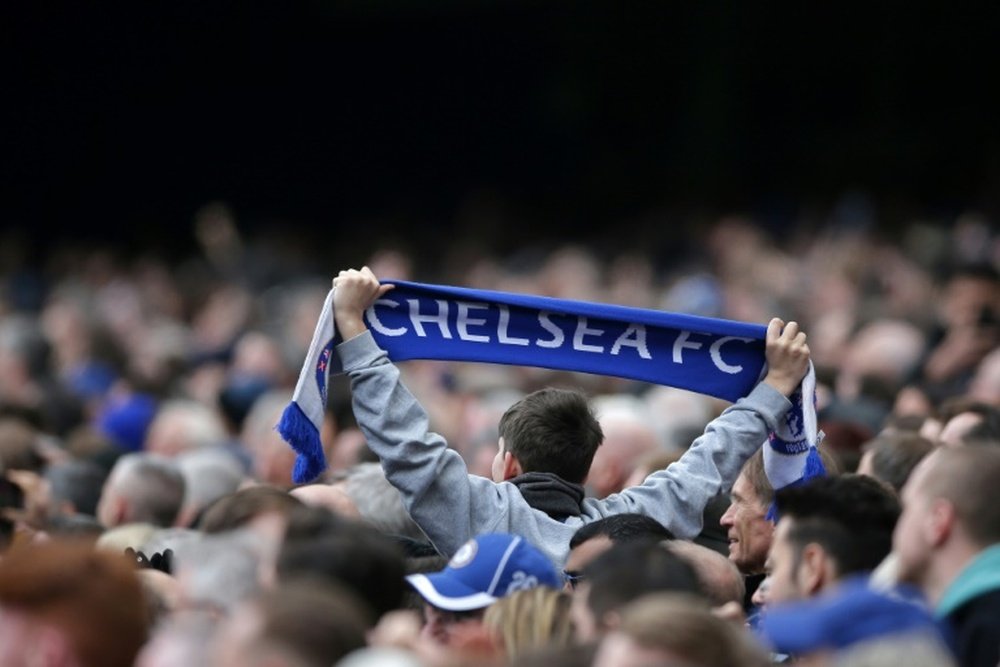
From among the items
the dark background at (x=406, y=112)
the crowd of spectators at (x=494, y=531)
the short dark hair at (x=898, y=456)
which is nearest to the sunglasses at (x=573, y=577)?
the crowd of spectators at (x=494, y=531)

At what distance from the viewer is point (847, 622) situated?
3.16 metres

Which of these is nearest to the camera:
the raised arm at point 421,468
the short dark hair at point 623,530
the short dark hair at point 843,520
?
the short dark hair at point 843,520

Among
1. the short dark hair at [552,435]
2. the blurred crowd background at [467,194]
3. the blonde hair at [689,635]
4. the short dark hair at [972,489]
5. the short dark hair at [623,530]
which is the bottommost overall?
the blonde hair at [689,635]

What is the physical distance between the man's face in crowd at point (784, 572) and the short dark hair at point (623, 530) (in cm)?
53

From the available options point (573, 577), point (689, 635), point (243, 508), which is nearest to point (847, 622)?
point (689, 635)

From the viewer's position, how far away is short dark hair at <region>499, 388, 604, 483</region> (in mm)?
5027

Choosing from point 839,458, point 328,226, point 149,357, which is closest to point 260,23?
point 328,226

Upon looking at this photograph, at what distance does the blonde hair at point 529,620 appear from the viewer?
3.82 m

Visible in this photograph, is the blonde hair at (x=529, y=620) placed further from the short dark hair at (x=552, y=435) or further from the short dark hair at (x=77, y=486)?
the short dark hair at (x=77, y=486)

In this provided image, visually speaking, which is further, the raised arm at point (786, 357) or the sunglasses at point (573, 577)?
the raised arm at point (786, 357)

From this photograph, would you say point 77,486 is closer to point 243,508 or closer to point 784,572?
point 243,508

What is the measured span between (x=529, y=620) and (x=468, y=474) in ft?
3.32

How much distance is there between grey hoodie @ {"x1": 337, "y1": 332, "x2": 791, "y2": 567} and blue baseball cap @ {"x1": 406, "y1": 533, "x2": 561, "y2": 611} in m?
0.52

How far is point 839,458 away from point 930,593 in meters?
2.43
